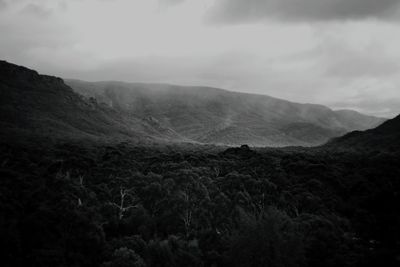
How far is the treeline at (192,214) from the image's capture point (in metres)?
35.2

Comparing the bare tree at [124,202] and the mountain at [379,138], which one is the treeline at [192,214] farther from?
the mountain at [379,138]

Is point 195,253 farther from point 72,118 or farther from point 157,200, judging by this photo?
point 72,118

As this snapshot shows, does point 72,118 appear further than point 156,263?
Yes

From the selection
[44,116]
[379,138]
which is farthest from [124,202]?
[379,138]

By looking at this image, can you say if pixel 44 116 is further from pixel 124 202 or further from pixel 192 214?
pixel 192 214

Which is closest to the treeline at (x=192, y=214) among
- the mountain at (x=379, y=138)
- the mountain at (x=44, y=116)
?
the mountain at (x=44, y=116)

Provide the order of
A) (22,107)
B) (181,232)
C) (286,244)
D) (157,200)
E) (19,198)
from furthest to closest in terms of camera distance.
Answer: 1. (22,107)
2. (157,200)
3. (181,232)
4. (19,198)
5. (286,244)

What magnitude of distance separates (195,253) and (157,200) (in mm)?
15354

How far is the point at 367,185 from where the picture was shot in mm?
62656

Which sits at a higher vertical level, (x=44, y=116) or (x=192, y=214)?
(x=44, y=116)

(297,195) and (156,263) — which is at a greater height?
(297,195)

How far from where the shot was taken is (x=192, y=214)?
49906mm

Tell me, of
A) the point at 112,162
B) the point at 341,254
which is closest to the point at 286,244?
the point at 341,254

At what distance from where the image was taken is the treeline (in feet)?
115
